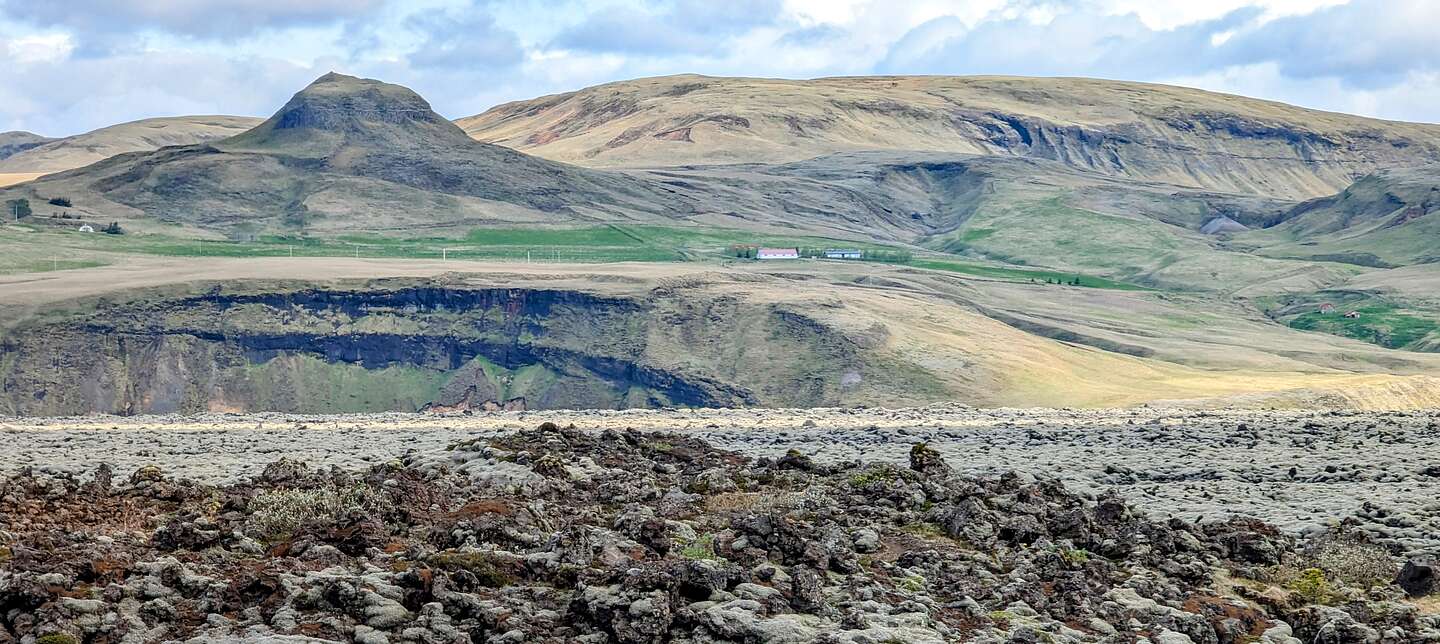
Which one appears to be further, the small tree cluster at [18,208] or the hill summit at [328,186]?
the hill summit at [328,186]

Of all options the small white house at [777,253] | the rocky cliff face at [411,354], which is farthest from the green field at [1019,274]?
the rocky cliff face at [411,354]

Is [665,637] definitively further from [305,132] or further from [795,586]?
[305,132]

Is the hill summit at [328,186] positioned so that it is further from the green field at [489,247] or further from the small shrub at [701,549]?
the small shrub at [701,549]

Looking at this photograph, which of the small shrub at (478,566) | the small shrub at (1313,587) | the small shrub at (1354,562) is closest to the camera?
the small shrub at (478,566)

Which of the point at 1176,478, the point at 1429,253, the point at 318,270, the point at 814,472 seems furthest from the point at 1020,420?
the point at 1429,253

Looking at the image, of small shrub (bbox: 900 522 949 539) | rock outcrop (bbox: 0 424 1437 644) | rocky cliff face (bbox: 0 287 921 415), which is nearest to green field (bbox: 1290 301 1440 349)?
rocky cliff face (bbox: 0 287 921 415)

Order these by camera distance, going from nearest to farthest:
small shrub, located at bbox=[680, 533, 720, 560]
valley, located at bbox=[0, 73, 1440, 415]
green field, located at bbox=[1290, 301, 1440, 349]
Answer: small shrub, located at bbox=[680, 533, 720, 560], valley, located at bbox=[0, 73, 1440, 415], green field, located at bbox=[1290, 301, 1440, 349]

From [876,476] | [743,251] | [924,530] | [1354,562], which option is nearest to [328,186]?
[743,251]

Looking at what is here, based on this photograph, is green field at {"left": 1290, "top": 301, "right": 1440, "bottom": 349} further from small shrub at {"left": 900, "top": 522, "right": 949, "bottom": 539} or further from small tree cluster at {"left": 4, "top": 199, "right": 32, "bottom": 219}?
small shrub at {"left": 900, "top": 522, "right": 949, "bottom": 539}
